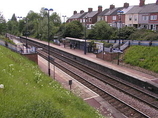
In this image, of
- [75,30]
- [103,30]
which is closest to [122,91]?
[103,30]

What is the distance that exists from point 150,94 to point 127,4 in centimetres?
4653

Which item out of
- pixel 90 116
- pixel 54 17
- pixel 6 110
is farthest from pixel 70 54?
pixel 54 17

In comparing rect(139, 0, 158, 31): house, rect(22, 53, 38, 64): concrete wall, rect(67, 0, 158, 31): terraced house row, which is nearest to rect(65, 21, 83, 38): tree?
rect(67, 0, 158, 31): terraced house row

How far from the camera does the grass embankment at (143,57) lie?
21400 millimetres

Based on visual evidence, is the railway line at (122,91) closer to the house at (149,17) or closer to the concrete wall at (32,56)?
the concrete wall at (32,56)

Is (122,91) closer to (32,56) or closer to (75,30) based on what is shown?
(32,56)

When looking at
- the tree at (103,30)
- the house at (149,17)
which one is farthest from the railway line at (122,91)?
the house at (149,17)

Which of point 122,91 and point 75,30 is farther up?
point 75,30

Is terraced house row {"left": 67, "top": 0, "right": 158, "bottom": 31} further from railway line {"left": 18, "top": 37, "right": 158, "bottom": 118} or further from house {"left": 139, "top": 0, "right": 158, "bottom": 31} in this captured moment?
railway line {"left": 18, "top": 37, "right": 158, "bottom": 118}

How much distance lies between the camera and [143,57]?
23.5 meters

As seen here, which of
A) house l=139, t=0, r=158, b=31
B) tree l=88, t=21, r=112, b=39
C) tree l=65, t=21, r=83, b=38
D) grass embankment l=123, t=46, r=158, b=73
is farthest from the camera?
tree l=65, t=21, r=83, b=38

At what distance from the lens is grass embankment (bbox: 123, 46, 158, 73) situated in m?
21.4

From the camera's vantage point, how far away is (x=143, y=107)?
1309cm

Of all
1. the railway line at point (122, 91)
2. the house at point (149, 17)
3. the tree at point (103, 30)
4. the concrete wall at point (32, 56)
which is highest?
the house at point (149, 17)
